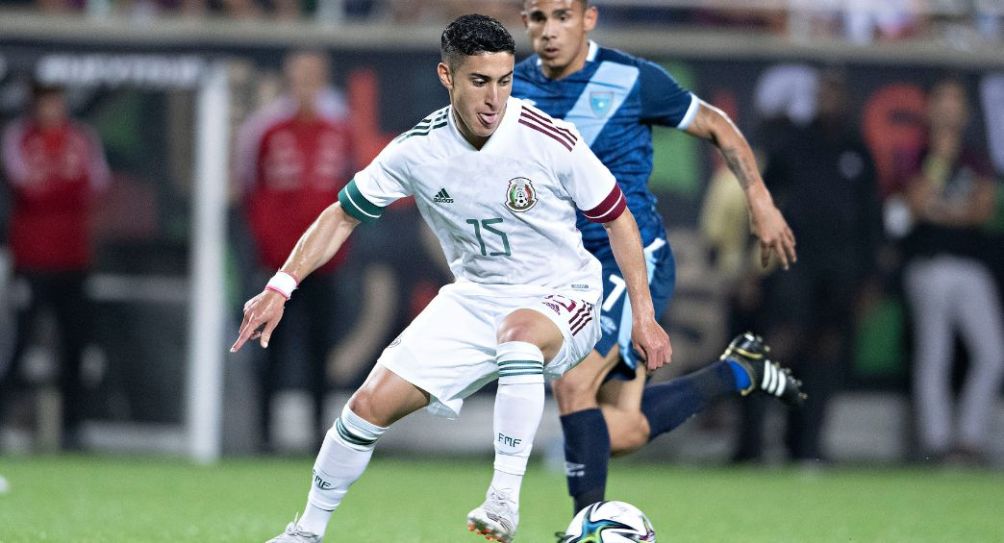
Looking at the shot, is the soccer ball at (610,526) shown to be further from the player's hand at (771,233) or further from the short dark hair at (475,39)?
the short dark hair at (475,39)

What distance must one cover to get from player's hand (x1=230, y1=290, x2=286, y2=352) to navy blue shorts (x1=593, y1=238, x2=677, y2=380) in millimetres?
1476

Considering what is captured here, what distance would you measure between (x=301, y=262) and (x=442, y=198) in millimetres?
567

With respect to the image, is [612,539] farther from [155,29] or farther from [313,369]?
[155,29]

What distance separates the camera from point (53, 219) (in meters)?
12.4

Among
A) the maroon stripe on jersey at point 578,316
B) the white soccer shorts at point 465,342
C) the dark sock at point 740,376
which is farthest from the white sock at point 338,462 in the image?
the dark sock at point 740,376

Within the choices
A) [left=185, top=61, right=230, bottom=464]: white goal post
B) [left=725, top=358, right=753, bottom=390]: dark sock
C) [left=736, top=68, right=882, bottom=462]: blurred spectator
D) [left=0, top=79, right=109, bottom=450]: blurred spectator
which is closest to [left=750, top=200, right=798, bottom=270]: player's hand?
[left=725, top=358, right=753, bottom=390]: dark sock

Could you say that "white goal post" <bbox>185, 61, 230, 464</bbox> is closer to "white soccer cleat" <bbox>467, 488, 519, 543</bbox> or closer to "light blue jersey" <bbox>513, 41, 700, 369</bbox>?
"light blue jersey" <bbox>513, 41, 700, 369</bbox>

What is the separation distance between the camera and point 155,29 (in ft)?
39.9

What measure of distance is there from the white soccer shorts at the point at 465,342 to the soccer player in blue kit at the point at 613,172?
74cm

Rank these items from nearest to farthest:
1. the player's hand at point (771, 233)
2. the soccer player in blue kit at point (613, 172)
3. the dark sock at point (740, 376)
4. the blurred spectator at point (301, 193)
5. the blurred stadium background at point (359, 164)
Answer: the player's hand at point (771, 233), the soccer player in blue kit at point (613, 172), the dark sock at point (740, 376), the blurred spectator at point (301, 193), the blurred stadium background at point (359, 164)

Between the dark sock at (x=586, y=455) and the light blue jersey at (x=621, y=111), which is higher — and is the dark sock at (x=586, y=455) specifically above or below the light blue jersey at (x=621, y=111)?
below

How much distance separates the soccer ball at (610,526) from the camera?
5.76 m

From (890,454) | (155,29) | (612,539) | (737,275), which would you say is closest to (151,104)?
(155,29)

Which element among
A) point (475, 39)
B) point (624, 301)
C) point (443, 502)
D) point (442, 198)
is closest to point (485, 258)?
point (442, 198)
